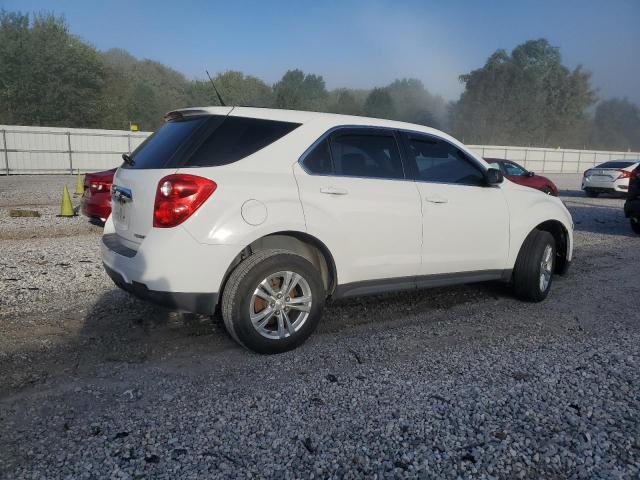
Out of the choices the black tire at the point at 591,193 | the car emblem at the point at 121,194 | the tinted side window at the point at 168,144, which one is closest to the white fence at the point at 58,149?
the black tire at the point at 591,193

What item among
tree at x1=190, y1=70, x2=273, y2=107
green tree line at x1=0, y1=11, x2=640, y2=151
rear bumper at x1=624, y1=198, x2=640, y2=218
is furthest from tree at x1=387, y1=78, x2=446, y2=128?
rear bumper at x1=624, y1=198, x2=640, y2=218

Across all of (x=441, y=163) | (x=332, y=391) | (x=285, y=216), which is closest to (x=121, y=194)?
(x=285, y=216)

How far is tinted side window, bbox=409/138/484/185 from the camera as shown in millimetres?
4520

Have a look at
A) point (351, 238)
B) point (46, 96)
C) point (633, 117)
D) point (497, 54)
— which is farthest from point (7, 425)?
point (633, 117)

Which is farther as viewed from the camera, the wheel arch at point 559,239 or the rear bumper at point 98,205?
the rear bumper at point 98,205

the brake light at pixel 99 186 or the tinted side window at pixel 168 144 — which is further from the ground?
the tinted side window at pixel 168 144

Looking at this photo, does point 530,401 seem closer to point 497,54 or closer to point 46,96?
point 46,96

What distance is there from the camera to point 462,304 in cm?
521

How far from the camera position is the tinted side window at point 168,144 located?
3677 millimetres

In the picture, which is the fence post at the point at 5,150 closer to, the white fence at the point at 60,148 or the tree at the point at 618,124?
the white fence at the point at 60,148

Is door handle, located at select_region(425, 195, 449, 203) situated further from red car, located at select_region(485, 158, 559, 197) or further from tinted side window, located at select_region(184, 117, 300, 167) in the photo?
red car, located at select_region(485, 158, 559, 197)

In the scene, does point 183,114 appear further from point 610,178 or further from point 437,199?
point 610,178

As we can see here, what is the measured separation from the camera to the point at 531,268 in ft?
16.7

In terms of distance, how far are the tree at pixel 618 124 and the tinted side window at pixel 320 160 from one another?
343ft
